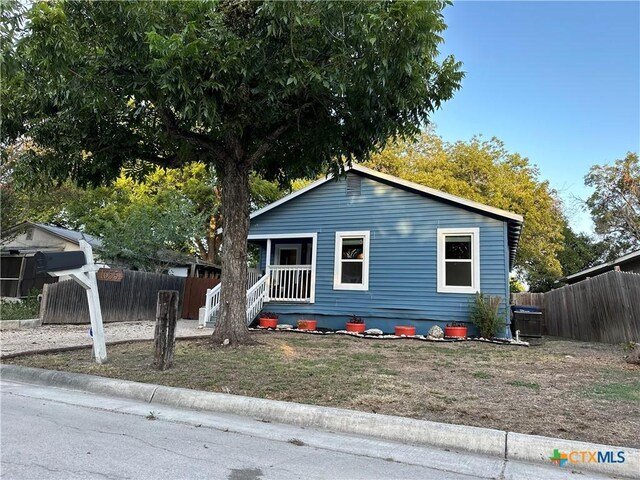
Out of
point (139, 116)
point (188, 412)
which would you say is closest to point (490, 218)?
point (139, 116)

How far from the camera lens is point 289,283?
14.4 m

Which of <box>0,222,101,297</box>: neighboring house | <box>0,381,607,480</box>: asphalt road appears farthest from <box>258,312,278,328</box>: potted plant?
<box>0,222,101,297</box>: neighboring house

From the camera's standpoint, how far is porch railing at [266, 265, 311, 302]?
14.2 meters

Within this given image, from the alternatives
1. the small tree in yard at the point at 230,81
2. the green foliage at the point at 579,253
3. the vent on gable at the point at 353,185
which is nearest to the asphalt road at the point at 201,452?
the small tree in yard at the point at 230,81

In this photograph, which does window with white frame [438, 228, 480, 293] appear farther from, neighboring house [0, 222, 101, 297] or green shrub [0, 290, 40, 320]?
neighboring house [0, 222, 101, 297]

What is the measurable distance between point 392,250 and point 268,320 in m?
4.22

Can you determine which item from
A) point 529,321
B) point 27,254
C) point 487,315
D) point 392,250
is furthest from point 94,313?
point 27,254

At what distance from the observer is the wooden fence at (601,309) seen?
11.1 m

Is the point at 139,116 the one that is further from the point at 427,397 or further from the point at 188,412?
the point at 427,397

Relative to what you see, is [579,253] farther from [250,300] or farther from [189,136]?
[189,136]

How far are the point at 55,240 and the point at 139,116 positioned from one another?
504 inches

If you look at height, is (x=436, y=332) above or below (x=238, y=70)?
below

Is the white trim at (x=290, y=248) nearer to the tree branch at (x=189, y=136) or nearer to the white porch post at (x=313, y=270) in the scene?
the white porch post at (x=313, y=270)

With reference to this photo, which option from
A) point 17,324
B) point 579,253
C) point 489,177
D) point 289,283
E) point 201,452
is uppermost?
point 489,177
